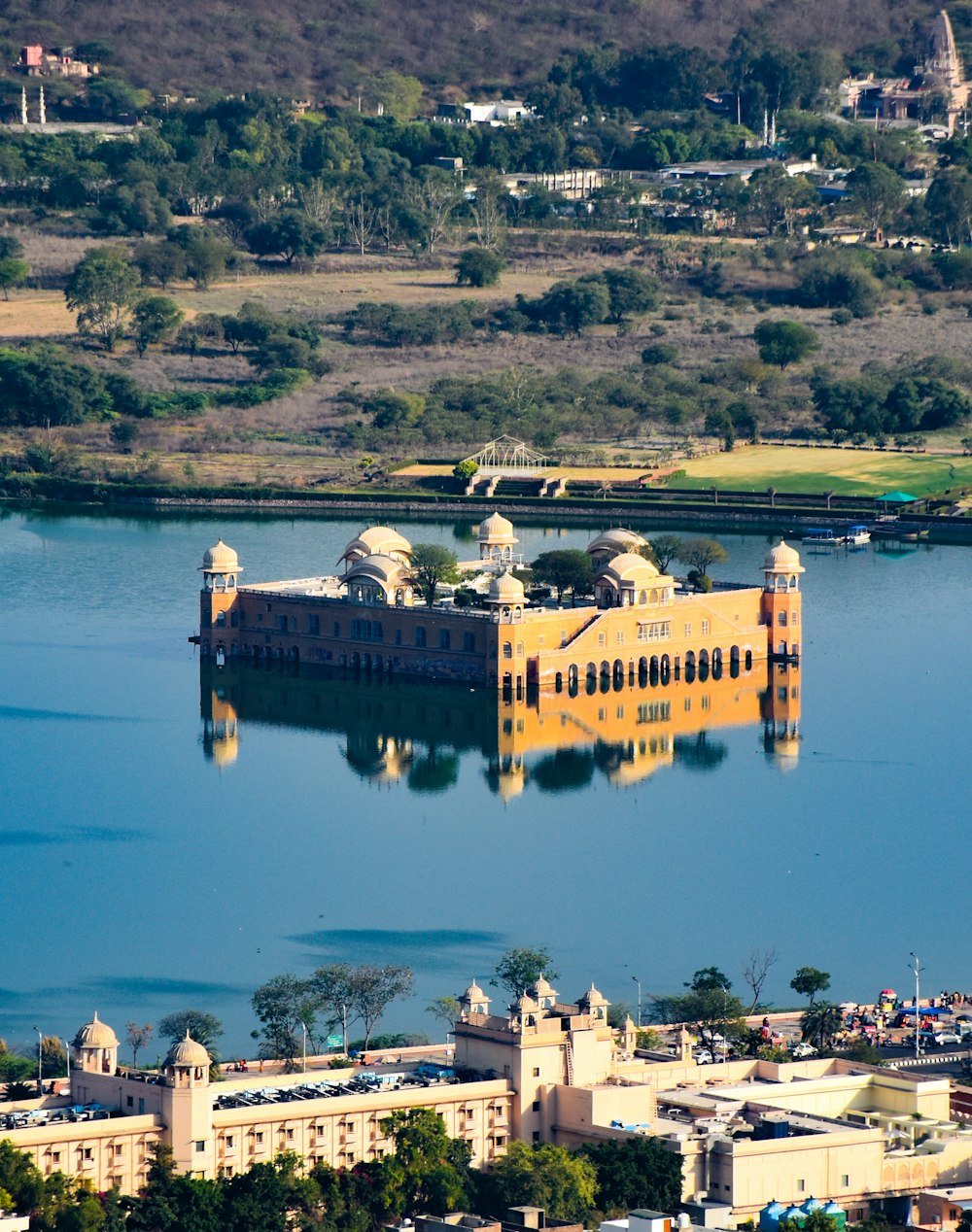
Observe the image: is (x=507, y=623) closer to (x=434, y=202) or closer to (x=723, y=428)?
(x=723, y=428)

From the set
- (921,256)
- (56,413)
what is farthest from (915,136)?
(56,413)

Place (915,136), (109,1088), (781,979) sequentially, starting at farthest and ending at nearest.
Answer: (915,136) → (781,979) → (109,1088)

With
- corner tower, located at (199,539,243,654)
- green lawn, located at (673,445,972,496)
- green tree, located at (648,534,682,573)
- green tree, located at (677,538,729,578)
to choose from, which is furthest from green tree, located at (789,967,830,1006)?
green lawn, located at (673,445,972,496)

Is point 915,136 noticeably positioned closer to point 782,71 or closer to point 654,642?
point 782,71

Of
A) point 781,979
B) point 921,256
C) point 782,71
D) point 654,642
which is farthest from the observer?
point 782,71

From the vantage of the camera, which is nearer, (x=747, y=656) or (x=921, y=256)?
(x=747, y=656)

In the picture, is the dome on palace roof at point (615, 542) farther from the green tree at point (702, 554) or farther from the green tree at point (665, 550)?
the green tree at point (702, 554)

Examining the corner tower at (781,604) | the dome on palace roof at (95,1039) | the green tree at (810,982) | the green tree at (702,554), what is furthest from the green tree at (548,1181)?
the green tree at (702,554)
